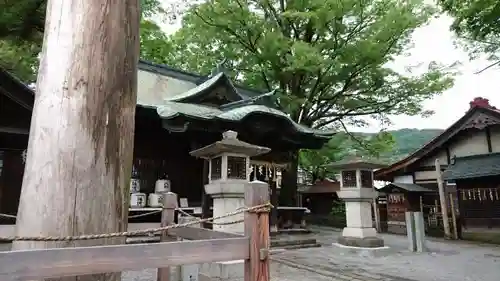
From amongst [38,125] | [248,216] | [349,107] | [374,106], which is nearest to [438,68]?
[374,106]

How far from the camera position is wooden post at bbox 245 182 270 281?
7.90 feet

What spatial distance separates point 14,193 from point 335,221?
1650 cm

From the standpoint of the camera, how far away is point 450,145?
57.0 feet

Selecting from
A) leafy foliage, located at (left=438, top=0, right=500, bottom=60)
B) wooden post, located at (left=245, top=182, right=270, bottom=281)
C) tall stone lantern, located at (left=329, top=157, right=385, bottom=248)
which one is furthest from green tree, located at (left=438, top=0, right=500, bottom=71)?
wooden post, located at (left=245, top=182, right=270, bottom=281)

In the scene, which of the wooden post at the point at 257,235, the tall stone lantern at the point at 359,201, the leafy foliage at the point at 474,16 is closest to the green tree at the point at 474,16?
the leafy foliage at the point at 474,16

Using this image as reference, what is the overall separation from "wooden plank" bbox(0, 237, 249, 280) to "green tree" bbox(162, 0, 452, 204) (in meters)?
12.5

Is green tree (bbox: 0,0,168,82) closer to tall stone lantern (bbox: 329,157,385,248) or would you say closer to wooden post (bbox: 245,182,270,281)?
wooden post (bbox: 245,182,270,281)

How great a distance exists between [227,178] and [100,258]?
20.5 feet

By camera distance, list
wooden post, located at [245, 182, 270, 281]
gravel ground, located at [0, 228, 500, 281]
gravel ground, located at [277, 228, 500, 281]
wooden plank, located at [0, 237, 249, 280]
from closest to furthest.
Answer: wooden plank, located at [0, 237, 249, 280]
wooden post, located at [245, 182, 270, 281]
gravel ground, located at [0, 228, 500, 281]
gravel ground, located at [277, 228, 500, 281]

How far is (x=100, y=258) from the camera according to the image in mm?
1842

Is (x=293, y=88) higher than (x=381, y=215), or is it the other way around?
(x=293, y=88)

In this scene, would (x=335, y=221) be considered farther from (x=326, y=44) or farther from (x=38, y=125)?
(x=38, y=125)

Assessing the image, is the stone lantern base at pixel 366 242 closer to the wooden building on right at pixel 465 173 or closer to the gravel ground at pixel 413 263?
the gravel ground at pixel 413 263

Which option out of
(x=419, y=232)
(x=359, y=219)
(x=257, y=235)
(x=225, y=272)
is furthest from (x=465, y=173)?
(x=257, y=235)
